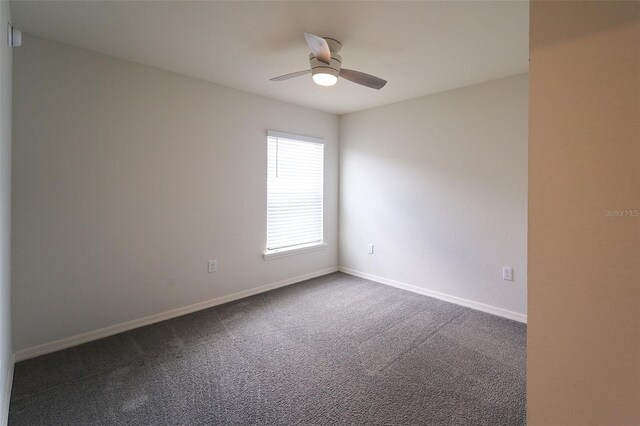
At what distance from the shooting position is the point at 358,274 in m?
4.33

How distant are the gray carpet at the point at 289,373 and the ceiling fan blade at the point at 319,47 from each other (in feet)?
7.25

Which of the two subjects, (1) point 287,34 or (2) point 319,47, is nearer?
(2) point 319,47

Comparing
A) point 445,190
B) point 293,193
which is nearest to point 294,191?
point 293,193

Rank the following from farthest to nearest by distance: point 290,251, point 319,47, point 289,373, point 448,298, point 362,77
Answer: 1. point 290,251
2. point 448,298
3. point 362,77
4. point 289,373
5. point 319,47

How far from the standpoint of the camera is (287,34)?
2.16 metres

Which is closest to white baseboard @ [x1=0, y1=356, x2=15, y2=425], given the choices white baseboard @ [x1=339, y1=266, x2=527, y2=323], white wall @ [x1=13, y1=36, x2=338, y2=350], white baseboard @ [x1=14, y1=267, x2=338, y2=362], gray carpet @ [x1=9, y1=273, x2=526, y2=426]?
gray carpet @ [x1=9, y1=273, x2=526, y2=426]

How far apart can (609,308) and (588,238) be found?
191mm

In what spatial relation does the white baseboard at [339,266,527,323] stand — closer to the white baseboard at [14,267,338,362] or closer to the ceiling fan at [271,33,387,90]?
the white baseboard at [14,267,338,362]

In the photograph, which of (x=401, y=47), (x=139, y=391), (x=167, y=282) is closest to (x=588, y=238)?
(x=401, y=47)

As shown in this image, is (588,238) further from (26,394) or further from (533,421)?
(26,394)

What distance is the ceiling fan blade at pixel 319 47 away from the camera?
1.76 meters

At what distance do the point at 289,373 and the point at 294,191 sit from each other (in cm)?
240

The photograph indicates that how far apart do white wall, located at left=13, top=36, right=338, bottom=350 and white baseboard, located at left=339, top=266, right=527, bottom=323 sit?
152cm

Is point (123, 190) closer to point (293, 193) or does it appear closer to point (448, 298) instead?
point (293, 193)
